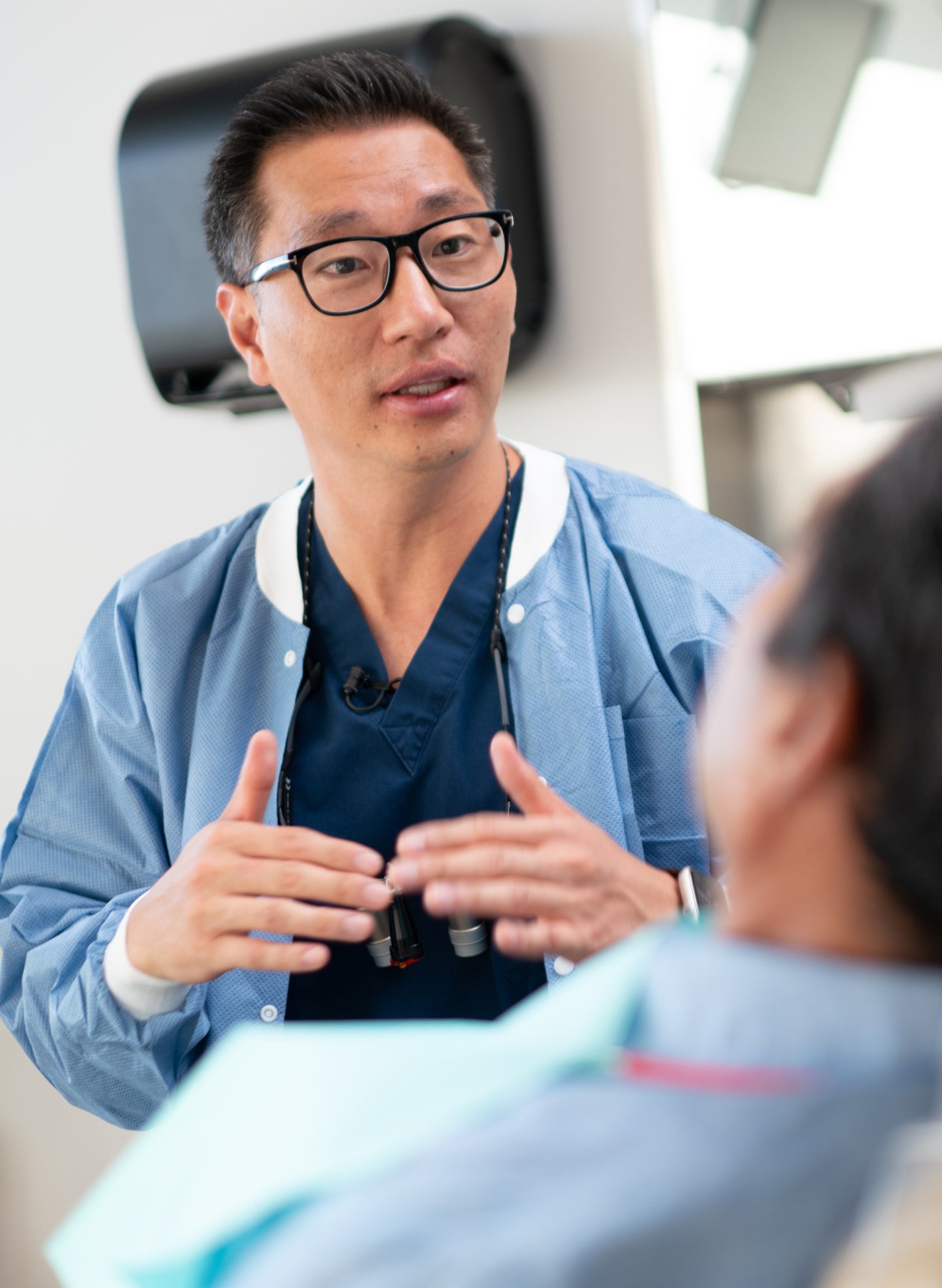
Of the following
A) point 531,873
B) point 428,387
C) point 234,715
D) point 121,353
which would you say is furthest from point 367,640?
point 121,353

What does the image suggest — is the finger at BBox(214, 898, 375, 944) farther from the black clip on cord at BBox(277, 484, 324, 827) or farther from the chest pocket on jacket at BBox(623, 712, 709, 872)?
the chest pocket on jacket at BBox(623, 712, 709, 872)

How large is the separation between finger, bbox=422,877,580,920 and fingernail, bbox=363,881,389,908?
0.06 meters

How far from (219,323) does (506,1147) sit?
54.8 inches

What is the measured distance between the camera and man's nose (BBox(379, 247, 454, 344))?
1.26 m

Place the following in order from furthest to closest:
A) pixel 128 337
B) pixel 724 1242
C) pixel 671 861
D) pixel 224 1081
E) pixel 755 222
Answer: pixel 128 337 < pixel 755 222 < pixel 671 861 < pixel 224 1081 < pixel 724 1242

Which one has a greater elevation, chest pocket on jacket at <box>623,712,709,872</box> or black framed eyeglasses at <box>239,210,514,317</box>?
black framed eyeglasses at <box>239,210,514,317</box>

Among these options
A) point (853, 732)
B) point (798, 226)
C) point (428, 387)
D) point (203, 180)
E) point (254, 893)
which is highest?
point (203, 180)

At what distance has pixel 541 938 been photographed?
940mm

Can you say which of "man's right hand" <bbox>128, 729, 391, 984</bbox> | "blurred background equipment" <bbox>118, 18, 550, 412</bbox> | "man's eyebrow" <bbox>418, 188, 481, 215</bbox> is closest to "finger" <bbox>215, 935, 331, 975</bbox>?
"man's right hand" <bbox>128, 729, 391, 984</bbox>

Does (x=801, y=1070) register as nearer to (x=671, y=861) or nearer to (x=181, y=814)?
(x=671, y=861)

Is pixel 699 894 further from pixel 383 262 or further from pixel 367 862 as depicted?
pixel 383 262

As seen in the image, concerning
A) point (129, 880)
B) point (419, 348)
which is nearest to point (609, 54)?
point (419, 348)

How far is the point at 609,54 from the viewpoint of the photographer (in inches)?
65.2

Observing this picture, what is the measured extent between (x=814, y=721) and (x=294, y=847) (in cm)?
58
